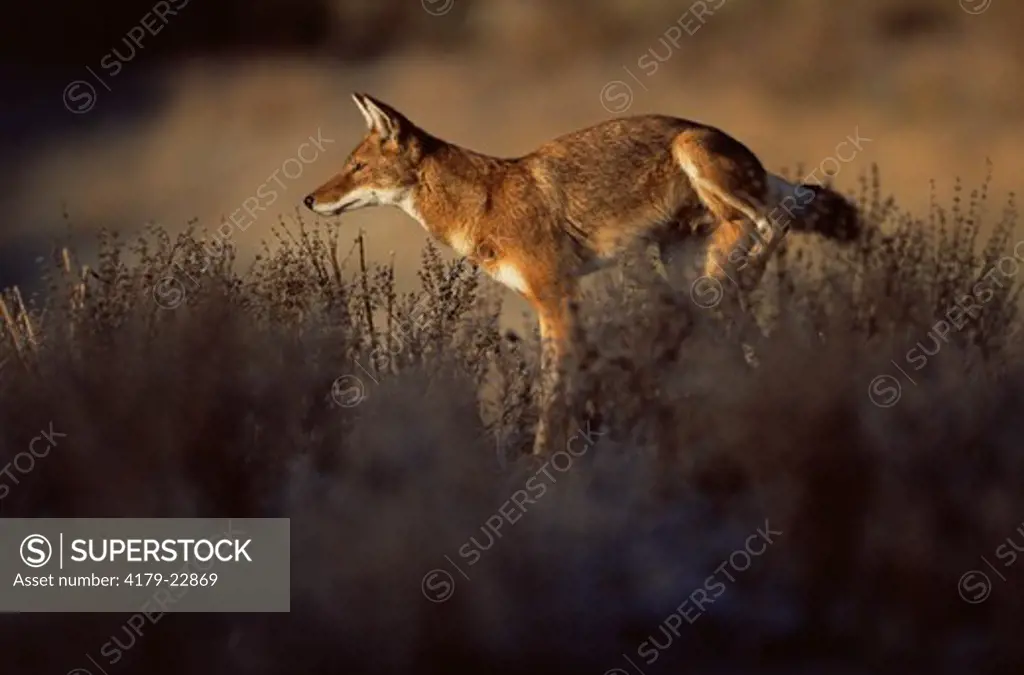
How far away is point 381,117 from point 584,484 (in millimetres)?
Result: 3172

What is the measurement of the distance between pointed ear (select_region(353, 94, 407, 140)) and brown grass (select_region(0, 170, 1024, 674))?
198 centimetres

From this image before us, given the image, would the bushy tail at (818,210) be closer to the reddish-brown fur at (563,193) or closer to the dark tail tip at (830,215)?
the dark tail tip at (830,215)

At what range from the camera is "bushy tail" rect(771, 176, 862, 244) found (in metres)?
9.42

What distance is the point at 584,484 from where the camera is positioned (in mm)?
7734

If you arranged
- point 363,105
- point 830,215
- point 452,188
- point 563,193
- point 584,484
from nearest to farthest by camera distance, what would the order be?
1. point 584,484
2. point 830,215
3. point 563,193
4. point 363,105
5. point 452,188

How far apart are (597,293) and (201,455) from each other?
7.48 feet

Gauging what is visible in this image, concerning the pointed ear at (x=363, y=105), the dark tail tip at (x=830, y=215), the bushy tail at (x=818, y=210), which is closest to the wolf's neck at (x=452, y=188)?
the pointed ear at (x=363, y=105)

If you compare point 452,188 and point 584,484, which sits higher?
point 452,188

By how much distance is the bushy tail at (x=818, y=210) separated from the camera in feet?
30.9

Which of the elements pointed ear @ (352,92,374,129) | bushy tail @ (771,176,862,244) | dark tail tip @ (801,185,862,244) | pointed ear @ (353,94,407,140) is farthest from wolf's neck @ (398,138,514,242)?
dark tail tip @ (801,185,862,244)

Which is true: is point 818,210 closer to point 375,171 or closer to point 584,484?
point 375,171

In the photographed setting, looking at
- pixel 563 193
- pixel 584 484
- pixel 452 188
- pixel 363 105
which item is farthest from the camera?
pixel 452 188

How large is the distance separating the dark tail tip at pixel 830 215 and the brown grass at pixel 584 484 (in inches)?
36.7

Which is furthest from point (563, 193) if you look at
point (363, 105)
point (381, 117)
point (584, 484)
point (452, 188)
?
point (584, 484)
